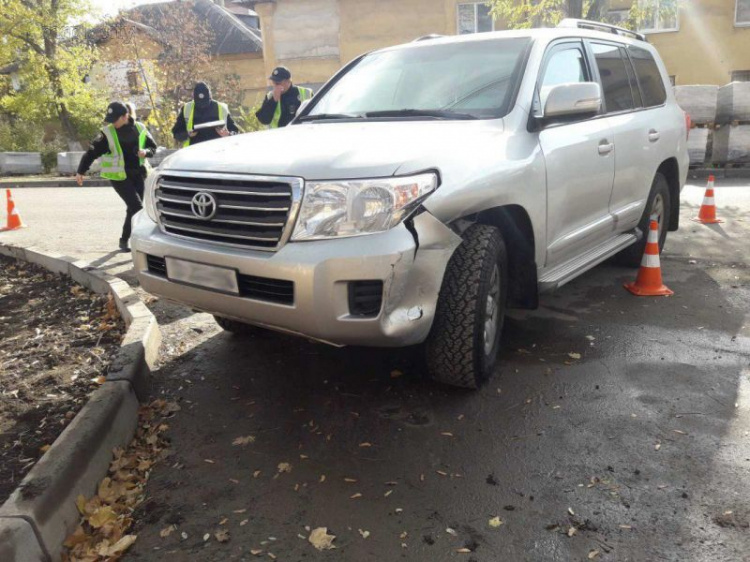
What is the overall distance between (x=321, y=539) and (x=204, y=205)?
1.57 m

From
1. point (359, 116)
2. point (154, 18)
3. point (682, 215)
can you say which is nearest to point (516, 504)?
point (359, 116)

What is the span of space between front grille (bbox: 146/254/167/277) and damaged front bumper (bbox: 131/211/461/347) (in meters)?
0.31

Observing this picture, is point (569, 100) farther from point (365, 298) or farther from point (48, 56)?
point (48, 56)

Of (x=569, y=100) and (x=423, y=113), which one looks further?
(x=423, y=113)

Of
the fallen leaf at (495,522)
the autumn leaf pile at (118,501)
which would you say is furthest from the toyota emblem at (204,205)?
the fallen leaf at (495,522)

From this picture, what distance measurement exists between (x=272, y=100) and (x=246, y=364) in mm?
4103

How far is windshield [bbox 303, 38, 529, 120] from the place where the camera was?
11.5ft

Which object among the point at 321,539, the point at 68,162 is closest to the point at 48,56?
the point at 68,162

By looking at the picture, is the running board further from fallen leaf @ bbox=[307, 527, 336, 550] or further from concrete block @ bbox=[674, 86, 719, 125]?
concrete block @ bbox=[674, 86, 719, 125]

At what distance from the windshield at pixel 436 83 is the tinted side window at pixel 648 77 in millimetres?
1703

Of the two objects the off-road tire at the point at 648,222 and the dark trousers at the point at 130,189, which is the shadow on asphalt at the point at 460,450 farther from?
the dark trousers at the point at 130,189

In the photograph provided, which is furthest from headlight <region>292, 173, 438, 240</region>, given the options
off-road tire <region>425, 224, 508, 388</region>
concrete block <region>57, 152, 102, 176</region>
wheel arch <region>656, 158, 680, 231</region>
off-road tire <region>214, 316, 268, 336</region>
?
concrete block <region>57, 152, 102, 176</region>

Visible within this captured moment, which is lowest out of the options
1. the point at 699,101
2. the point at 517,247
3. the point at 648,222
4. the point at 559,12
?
the point at 648,222

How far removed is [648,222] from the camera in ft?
17.3
